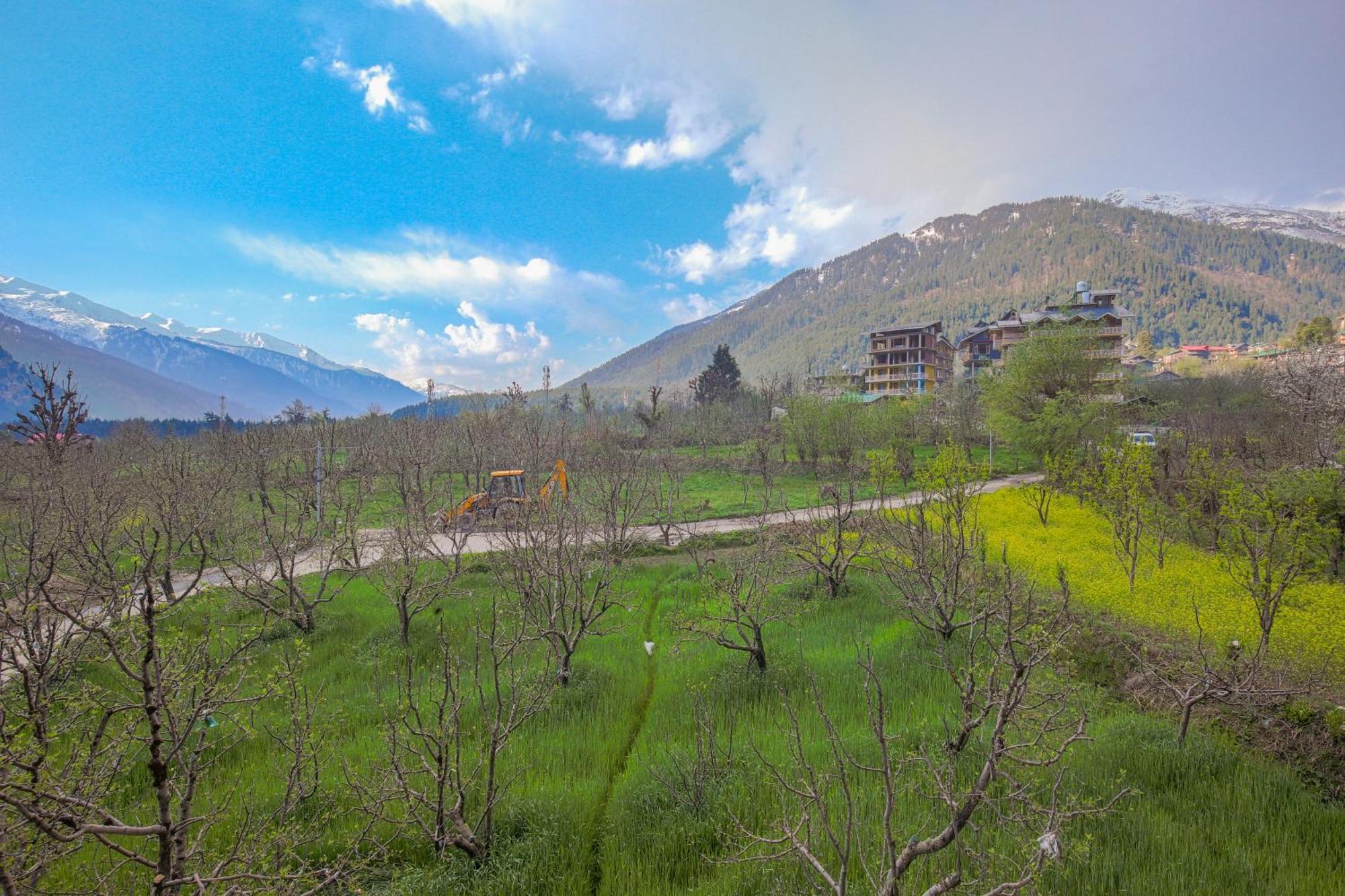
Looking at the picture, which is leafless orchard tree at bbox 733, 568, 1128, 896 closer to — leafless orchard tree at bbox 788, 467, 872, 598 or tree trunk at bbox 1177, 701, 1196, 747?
tree trunk at bbox 1177, 701, 1196, 747

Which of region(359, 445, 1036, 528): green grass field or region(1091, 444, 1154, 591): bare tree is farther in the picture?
region(359, 445, 1036, 528): green grass field

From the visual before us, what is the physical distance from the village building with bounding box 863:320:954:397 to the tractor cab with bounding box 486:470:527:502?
2084 inches

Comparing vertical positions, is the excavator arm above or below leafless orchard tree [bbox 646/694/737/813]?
above

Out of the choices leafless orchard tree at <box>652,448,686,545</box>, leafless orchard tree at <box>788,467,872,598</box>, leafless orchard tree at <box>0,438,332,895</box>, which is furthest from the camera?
leafless orchard tree at <box>652,448,686,545</box>

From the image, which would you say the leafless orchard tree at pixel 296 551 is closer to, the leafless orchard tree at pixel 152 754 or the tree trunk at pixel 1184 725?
the leafless orchard tree at pixel 152 754

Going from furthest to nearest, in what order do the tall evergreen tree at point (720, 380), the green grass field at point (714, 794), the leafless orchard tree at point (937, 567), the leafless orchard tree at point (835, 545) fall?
the tall evergreen tree at point (720, 380), the leafless orchard tree at point (835, 545), the leafless orchard tree at point (937, 567), the green grass field at point (714, 794)

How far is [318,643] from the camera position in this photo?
9188 millimetres

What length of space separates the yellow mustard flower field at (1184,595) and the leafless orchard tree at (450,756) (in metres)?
5.17

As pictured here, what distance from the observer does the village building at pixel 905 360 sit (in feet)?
217

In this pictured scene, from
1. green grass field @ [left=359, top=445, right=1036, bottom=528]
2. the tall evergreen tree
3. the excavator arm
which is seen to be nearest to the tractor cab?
green grass field @ [left=359, top=445, right=1036, bottom=528]

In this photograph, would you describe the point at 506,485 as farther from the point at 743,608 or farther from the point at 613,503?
the point at 743,608

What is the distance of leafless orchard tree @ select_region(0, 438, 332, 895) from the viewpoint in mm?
2320

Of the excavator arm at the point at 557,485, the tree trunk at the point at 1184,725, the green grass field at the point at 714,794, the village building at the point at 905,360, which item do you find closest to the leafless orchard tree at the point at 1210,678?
the tree trunk at the point at 1184,725

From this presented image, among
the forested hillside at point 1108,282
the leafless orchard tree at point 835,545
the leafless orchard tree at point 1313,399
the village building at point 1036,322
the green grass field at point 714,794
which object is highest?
the forested hillside at point 1108,282
